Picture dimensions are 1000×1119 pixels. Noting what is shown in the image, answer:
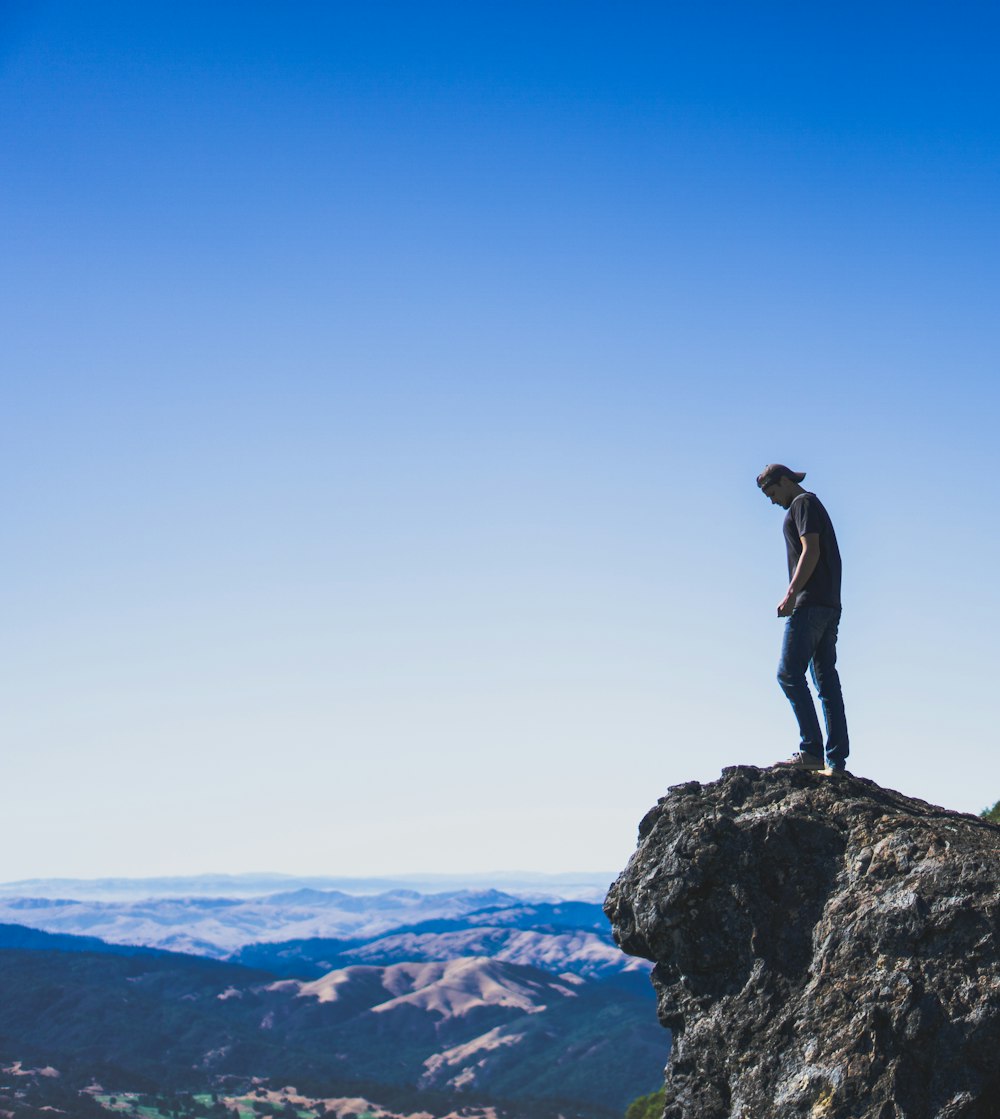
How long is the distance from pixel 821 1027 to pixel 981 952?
1.41 metres

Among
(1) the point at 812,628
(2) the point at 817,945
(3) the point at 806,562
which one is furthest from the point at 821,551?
(2) the point at 817,945

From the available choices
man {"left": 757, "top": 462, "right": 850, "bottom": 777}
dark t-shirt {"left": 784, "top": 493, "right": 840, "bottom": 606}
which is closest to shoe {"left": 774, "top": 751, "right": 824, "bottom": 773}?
man {"left": 757, "top": 462, "right": 850, "bottom": 777}

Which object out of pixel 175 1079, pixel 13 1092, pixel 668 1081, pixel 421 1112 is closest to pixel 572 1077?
pixel 421 1112

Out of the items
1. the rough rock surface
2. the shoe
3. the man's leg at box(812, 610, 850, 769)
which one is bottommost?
the rough rock surface

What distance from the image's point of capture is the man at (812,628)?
1145cm

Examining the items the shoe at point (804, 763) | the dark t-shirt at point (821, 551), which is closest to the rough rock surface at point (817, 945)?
the shoe at point (804, 763)

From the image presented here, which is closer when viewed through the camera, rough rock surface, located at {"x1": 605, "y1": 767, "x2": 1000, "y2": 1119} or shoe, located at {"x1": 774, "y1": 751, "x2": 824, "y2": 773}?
rough rock surface, located at {"x1": 605, "y1": 767, "x2": 1000, "y2": 1119}

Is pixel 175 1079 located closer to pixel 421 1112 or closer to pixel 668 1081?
pixel 421 1112

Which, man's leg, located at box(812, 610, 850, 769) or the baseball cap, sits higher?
the baseball cap

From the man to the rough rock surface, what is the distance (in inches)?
20.0

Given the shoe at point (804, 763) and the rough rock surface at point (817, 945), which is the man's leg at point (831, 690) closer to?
the shoe at point (804, 763)

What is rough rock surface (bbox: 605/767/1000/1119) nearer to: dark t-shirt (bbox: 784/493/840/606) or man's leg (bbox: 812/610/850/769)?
man's leg (bbox: 812/610/850/769)

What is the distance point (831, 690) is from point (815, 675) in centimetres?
24

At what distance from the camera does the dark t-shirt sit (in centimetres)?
1149
